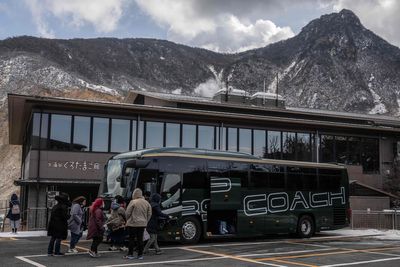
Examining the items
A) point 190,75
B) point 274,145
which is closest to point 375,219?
point 274,145

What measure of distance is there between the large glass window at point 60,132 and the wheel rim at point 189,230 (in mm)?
10538

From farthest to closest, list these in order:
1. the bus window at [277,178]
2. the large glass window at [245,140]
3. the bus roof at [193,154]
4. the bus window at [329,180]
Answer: the large glass window at [245,140]
the bus window at [329,180]
the bus window at [277,178]
the bus roof at [193,154]

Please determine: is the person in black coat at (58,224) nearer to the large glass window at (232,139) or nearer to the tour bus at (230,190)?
the tour bus at (230,190)

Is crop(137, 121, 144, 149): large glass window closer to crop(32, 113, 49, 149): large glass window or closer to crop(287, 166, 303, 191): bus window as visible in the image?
crop(32, 113, 49, 149): large glass window

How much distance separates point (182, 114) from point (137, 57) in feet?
526

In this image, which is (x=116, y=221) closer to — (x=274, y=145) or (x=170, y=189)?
(x=170, y=189)

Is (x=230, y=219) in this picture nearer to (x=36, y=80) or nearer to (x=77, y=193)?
(x=77, y=193)

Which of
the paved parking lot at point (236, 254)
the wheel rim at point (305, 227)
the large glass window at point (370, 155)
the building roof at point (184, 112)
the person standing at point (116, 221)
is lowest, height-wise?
the paved parking lot at point (236, 254)

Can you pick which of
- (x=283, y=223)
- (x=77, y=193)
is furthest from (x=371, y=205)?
(x=77, y=193)

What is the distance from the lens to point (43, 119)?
1008 inches

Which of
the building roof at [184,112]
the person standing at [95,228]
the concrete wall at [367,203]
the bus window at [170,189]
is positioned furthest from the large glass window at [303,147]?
the person standing at [95,228]

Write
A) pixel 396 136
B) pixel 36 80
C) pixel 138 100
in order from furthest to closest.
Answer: pixel 36 80
pixel 138 100
pixel 396 136

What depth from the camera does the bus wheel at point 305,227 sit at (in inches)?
829

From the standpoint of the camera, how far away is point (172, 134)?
28.8 metres
